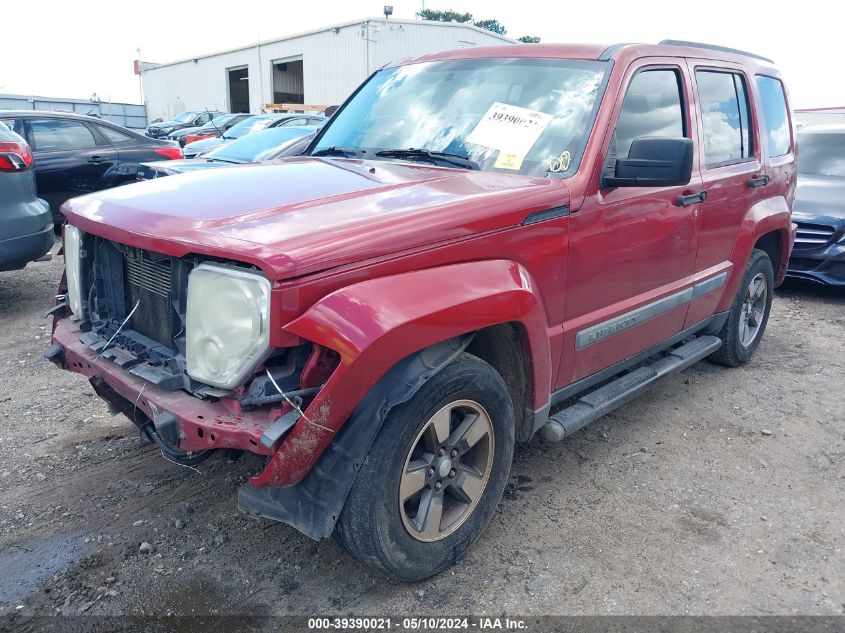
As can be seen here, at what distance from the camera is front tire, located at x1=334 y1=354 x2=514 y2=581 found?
2295mm

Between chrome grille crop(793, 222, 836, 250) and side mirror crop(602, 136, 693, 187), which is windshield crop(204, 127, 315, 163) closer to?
chrome grille crop(793, 222, 836, 250)

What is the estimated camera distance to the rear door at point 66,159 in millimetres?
8102

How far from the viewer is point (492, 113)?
3.28 meters

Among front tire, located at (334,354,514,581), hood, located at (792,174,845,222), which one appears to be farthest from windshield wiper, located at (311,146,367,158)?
hood, located at (792,174,845,222)

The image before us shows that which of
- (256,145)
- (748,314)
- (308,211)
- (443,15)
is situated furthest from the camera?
(443,15)

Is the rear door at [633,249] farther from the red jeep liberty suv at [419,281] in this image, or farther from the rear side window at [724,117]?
the rear side window at [724,117]

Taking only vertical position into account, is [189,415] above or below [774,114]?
below

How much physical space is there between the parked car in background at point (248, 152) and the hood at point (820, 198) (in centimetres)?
530

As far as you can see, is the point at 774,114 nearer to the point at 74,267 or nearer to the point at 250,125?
the point at 74,267

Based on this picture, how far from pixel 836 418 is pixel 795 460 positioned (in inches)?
29.3

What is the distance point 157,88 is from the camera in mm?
46906

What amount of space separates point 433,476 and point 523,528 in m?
0.68

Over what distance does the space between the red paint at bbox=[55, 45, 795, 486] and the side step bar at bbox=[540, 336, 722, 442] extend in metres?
0.15

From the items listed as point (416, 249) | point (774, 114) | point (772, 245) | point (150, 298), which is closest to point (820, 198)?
point (772, 245)
